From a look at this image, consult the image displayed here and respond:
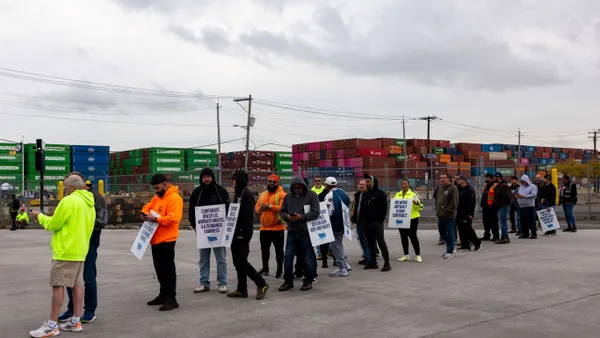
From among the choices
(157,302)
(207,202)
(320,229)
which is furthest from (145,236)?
(320,229)

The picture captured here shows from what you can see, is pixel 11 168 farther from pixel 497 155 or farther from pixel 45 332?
pixel 497 155

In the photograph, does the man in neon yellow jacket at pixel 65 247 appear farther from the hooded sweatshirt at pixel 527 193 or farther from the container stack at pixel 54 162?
the container stack at pixel 54 162

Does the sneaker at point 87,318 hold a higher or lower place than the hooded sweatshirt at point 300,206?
lower

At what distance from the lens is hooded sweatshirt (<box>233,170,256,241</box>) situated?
320 inches

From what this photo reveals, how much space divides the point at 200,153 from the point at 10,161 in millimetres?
16306

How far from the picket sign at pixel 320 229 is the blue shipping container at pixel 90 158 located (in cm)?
4374

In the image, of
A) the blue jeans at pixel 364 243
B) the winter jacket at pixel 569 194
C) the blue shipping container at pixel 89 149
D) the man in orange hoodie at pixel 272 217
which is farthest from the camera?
the blue shipping container at pixel 89 149

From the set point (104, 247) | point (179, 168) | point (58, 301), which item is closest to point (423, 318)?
point (58, 301)

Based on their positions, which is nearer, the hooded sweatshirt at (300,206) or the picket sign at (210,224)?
the picket sign at (210,224)

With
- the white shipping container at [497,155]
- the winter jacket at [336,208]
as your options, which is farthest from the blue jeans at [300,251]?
the white shipping container at [497,155]

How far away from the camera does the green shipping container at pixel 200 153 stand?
54906 millimetres

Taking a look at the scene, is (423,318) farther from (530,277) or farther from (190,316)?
(530,277)

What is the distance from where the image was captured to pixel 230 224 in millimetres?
8172

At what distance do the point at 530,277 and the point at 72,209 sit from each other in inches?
273
